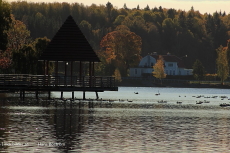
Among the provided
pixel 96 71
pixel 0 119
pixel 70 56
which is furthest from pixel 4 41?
pixel 96 71

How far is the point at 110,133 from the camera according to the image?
120 feet

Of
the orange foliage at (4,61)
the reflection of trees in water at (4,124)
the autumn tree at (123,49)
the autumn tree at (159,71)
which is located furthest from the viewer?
the autumn tree at (159,71)

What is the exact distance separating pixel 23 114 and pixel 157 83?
142150 mm

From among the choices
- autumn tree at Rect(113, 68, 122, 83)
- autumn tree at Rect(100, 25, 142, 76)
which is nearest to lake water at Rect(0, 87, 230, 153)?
autumn tree at Rect(113, 68, 122, 83)

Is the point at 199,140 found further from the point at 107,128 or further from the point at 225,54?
the point at 225,54

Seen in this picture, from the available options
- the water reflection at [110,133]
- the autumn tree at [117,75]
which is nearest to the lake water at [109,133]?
the water reflection at [110,133]

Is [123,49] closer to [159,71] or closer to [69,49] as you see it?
[159,71]

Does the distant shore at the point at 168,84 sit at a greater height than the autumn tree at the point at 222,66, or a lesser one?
lesser

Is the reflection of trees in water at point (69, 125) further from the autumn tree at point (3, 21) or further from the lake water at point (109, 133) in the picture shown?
the autumn tree at point (3, 21)

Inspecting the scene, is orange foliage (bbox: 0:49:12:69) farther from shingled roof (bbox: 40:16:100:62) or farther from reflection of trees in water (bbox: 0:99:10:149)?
reflection of trees in water (bbox: 0:99:10:149)

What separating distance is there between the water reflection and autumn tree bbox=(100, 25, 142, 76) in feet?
436

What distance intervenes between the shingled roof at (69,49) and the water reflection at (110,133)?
85.9 feet

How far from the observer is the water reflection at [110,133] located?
29938 millimetres

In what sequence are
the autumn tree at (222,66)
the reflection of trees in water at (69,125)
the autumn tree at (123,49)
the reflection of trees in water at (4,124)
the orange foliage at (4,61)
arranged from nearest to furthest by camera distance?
the reflection of trees in water at (69,125) → the reflection of trees in water at (4,124) → the orange foliage at (4,61) → the autumn tree at (123,49) → the autumn tree at (222,66)
